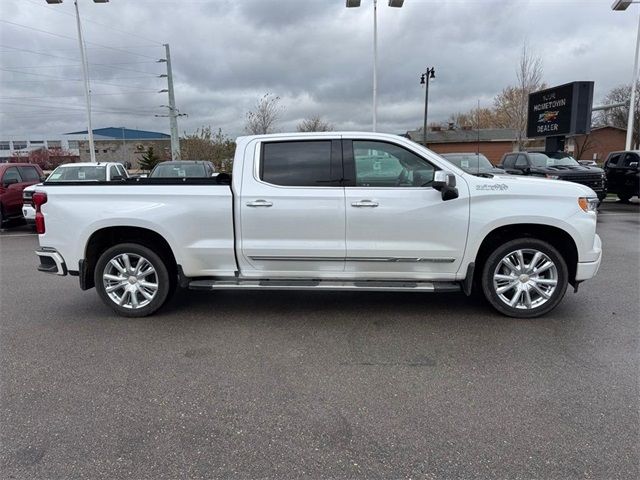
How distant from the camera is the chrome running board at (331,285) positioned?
4508mm

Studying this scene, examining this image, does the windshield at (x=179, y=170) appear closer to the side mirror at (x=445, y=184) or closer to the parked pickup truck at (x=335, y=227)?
the parked pickup truck at (x=335, y=227)

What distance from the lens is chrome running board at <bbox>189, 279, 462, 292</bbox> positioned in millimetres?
4508

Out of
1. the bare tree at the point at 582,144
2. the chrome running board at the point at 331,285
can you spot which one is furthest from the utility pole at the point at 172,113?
the bare tree at the point at 582,144

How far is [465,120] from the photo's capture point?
220 feet

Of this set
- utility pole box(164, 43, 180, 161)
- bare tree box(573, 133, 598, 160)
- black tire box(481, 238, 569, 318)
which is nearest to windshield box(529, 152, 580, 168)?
black tire box(481, 238, 569, 318)

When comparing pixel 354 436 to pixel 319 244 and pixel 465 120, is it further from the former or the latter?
pixel 465 120

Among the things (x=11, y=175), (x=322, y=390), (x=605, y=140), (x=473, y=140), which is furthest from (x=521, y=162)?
(x=605, y=140)

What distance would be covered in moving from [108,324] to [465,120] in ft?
228

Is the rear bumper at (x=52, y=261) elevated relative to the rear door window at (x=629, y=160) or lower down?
lower down

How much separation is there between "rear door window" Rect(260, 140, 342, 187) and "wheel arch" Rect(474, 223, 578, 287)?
1755mm

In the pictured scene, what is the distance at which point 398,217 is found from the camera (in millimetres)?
4469

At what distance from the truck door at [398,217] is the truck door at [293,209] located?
0.15 metres

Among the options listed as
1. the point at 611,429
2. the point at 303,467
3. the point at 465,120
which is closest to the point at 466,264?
the point at 611,429

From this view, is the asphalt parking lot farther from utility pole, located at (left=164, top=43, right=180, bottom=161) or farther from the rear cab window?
utility pole, located at (left=164, top=43, right=180, bottom=161)
